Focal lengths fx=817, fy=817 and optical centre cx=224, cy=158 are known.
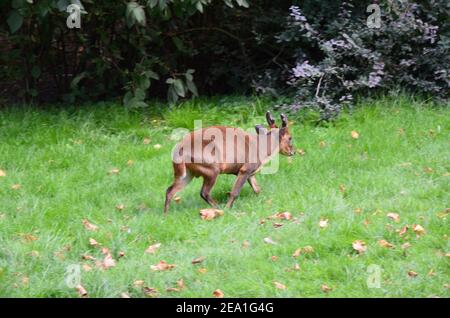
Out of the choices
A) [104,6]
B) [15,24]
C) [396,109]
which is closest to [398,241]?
[396,109]

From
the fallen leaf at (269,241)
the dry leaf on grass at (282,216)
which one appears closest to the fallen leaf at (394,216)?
the dry leaf on grass at (282,216)

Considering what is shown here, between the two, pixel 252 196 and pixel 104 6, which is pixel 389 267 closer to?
pixel 252 196

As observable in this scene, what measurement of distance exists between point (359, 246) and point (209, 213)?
1499 millimetres

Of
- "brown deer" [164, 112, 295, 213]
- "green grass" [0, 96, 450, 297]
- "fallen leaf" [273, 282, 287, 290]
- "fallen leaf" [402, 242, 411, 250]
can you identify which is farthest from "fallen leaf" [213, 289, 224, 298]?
"brown deer" [164, 112, 295, 213]

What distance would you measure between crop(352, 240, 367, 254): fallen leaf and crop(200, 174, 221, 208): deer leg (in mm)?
1571

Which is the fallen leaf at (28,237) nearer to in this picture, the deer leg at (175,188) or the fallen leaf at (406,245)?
the deer leg at (175,188)

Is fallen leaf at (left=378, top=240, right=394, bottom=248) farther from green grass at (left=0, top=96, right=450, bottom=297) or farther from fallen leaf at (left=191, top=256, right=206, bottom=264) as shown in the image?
fallen leaf at (left=191, top=256, right=206, bottom=264)

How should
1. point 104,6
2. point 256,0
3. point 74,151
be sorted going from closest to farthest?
point 74,151, point 104,6, point 256,0

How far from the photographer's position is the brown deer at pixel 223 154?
296 inches

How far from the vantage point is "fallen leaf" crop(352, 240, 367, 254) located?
660 centimetres

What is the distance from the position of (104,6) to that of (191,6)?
1.66 m
